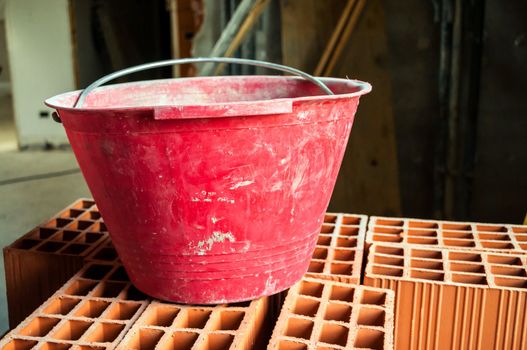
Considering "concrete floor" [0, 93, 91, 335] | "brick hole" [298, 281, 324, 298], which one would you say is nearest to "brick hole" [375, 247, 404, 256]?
"brick hole" [298, 281, 324, 298]

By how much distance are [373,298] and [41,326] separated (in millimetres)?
881

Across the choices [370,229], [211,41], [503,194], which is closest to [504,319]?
[370,229]

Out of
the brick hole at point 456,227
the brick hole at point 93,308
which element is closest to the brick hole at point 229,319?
the brick hole at point 93,308

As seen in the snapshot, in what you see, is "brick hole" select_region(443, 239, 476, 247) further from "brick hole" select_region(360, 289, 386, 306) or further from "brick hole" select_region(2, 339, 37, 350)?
"brick hole" select_region(2, 339, 37, 350)

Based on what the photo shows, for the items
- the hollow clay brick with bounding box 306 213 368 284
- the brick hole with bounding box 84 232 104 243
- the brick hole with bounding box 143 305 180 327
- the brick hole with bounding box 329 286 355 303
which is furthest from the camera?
the brick hole with bounding box 84 232 104 243

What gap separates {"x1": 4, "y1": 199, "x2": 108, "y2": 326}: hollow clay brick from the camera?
1.89 meters

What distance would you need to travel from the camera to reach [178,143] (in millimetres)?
1267

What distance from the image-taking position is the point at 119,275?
1723 millimetres

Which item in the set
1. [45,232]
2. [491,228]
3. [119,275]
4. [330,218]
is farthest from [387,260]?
[45,232]

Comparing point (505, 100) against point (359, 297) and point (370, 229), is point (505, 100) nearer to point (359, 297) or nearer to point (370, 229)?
point (370, 229)

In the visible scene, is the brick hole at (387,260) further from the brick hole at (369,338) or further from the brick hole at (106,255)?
the brick hole at (106,255)

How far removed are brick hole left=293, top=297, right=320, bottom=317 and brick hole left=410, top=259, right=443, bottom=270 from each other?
0.41 metres

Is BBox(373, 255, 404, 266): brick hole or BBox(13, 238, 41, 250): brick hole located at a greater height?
BBox(373, 255, 404, 266): brick hole

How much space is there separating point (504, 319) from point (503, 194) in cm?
199
